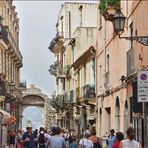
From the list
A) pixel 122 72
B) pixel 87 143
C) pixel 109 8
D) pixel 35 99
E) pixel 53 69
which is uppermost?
pixel 53 69

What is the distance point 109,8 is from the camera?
74.2ft

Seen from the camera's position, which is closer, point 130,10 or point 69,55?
point 130,10

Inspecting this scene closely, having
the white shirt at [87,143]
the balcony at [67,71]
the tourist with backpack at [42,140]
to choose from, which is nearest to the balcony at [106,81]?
the tourist with backpack at [42,140]

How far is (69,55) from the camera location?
180ft

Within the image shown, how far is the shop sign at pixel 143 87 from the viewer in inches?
460

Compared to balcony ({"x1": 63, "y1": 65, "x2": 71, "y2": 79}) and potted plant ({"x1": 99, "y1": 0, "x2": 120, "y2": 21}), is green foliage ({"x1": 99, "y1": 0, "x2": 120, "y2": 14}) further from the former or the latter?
balcony ({"x1": 63, "y1": 65, "x2": 71, "y2": 79})

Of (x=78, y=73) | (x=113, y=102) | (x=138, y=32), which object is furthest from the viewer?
(x=78, y=73)

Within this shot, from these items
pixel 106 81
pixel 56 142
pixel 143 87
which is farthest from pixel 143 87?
pixel 106 81

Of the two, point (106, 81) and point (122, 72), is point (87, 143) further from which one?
point (106, 81)

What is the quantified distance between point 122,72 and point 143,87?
1124 centimetres

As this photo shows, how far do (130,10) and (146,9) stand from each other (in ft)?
11.8

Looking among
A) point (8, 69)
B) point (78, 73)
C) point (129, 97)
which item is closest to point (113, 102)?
point (129, 97)

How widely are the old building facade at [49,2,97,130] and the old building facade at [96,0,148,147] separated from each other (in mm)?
5085

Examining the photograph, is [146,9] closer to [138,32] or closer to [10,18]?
[138,32]
